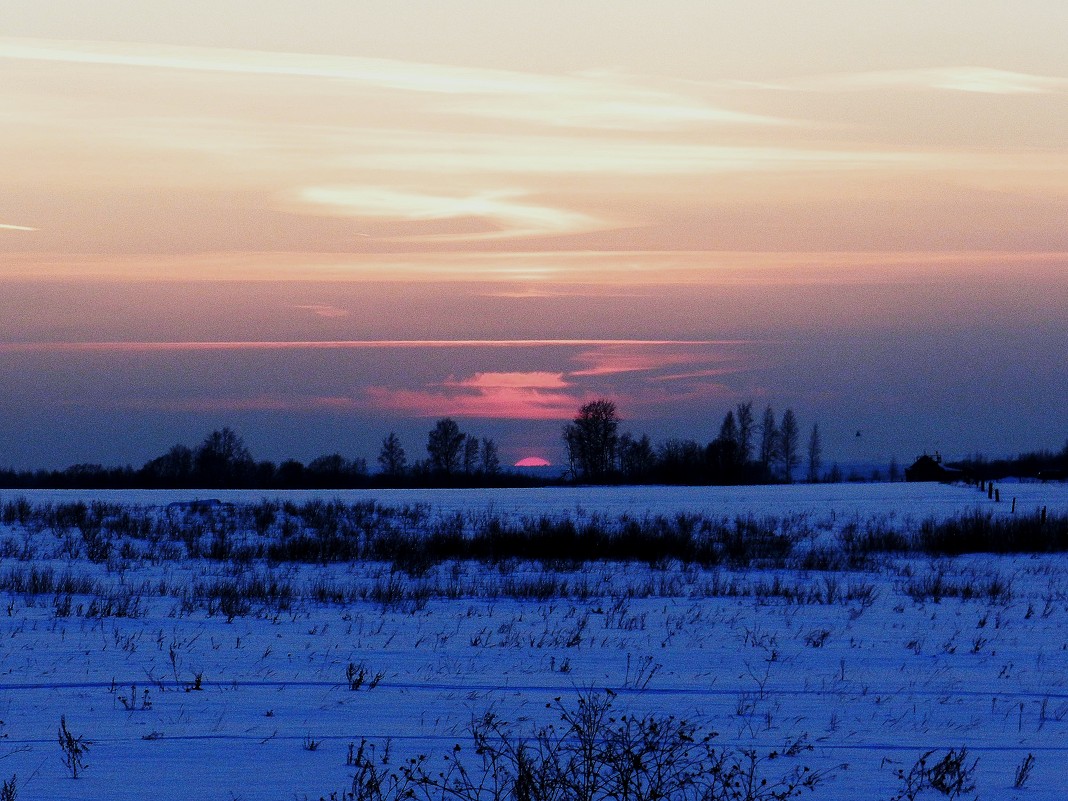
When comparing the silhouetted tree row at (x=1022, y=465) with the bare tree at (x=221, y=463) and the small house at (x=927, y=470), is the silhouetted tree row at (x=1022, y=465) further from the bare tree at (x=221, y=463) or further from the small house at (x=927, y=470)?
the bare tree at (x=221, y=463)

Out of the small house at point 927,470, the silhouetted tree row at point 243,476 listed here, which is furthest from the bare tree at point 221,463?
the small house at point 927,470

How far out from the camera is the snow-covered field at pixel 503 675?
7.09 metres

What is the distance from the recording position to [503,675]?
32.6 ft

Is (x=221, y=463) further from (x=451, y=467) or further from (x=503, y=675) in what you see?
(x=503, y=675)

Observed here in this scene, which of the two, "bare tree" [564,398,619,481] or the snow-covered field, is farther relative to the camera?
"bare tree" [564,398,619,481]

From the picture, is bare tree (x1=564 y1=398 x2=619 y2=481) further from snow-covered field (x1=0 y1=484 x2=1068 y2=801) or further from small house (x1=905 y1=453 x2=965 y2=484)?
snow-covered field (x1=0 y1=484 x2=1068 y2=801)

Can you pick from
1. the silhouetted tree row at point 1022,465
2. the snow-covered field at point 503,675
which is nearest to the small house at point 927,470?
the silhouetted tree row at point 1022,465

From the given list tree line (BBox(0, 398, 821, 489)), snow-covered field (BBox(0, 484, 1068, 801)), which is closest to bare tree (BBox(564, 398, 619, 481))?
tree line (BBox(0, 398, 821, 489))

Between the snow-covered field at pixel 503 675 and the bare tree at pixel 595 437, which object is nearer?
the snow-covered field at pixel 503 675

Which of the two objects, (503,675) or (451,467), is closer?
(503,675)

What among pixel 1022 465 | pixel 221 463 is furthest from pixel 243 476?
pixel 1022 465

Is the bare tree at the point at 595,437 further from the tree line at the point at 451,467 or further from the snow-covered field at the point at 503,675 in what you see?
the snow-covered field at the point at 503,675

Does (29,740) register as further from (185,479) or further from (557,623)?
(185,479)

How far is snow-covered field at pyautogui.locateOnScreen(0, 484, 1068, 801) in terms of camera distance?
7094mm
